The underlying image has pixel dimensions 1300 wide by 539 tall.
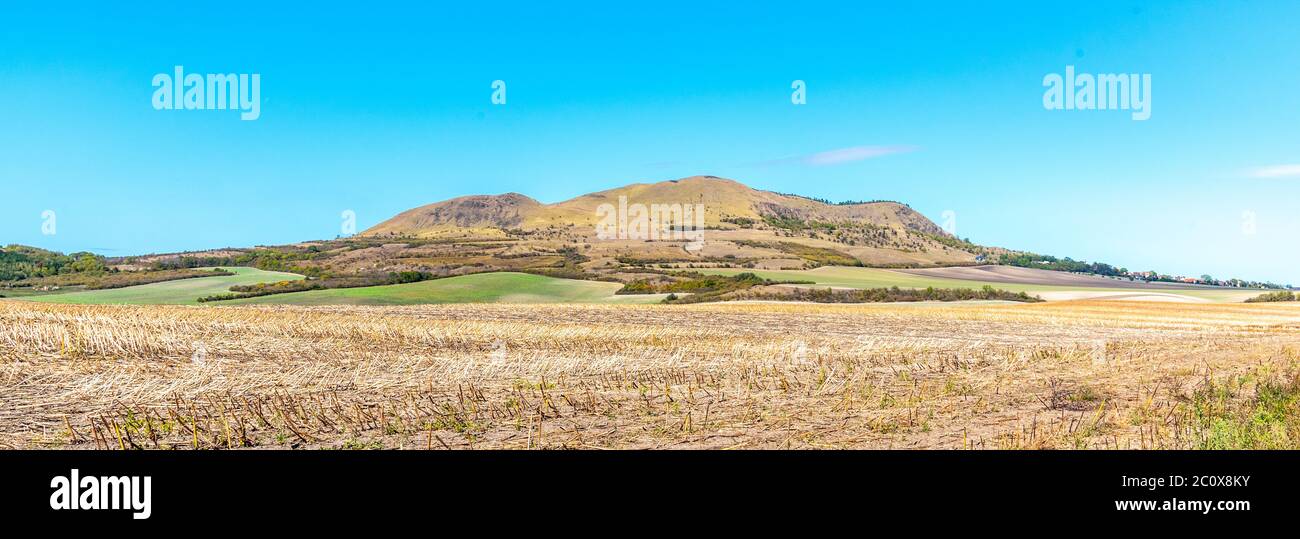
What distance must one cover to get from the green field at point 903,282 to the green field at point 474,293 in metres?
25.3

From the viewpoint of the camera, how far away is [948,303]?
73438 mm

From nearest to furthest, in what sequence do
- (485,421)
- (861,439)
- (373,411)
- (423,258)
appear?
(861,439), (485,421), (373,411), (423,258)

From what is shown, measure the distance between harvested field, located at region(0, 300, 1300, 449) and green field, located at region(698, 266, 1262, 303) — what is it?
209 ft

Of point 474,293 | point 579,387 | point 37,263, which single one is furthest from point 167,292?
point 579,387

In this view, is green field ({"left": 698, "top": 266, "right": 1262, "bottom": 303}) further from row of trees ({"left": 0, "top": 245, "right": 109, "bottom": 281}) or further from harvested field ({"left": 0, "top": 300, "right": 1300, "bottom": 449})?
row of trees ({"left": 0, "top": 245, "right": 109, "bottom": 281})

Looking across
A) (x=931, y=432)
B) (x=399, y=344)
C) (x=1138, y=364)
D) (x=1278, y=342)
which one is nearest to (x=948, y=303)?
(x=1278, y=342)

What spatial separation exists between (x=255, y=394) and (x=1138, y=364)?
23.3 m

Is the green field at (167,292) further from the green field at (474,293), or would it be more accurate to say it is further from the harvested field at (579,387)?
the harvested field at (579,387)

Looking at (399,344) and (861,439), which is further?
(399,344)

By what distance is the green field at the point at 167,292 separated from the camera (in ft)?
201

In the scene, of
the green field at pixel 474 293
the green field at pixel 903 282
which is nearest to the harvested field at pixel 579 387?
the green field at pixel 474 293

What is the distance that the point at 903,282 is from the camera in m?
104

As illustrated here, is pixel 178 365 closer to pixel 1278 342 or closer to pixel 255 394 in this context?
pixel 255 394

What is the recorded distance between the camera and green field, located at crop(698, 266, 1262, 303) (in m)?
93.8
